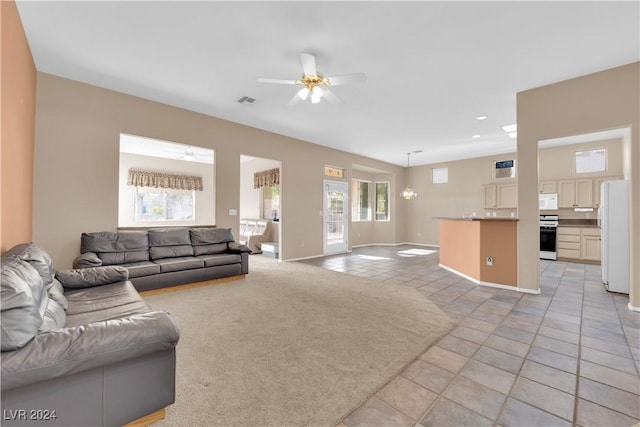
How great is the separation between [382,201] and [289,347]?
8311 millimetres

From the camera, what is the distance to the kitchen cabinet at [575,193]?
6395 mm

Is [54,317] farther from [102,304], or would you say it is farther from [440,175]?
[440,175]

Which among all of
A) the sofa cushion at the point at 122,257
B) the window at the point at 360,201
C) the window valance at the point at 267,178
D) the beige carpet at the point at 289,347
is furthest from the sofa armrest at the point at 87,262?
the window at the point at 360,201

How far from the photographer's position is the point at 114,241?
393cm

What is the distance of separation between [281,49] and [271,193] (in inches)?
244

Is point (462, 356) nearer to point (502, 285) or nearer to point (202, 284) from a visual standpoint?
point (502, 285)

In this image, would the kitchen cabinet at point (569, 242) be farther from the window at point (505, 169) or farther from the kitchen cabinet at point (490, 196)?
the window at point (505, 169)

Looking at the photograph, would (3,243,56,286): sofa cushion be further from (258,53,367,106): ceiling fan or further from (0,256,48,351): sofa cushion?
(258,53,367,106): ceiling fan

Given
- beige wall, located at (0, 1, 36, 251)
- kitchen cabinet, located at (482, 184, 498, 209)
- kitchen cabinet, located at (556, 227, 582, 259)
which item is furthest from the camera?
kitchen cabinet, located at (482, 184, 498, 209)

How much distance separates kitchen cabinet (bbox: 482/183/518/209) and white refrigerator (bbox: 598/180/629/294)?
12.8 feet

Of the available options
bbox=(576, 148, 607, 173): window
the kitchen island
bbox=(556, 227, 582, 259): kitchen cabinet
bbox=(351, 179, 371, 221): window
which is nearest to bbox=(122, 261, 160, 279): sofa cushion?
the kitchen island

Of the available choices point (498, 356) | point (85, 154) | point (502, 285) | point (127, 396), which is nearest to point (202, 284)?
point (85, 154)

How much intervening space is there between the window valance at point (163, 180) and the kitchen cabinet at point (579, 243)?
10.6 metres

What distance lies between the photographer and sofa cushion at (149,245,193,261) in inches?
166
